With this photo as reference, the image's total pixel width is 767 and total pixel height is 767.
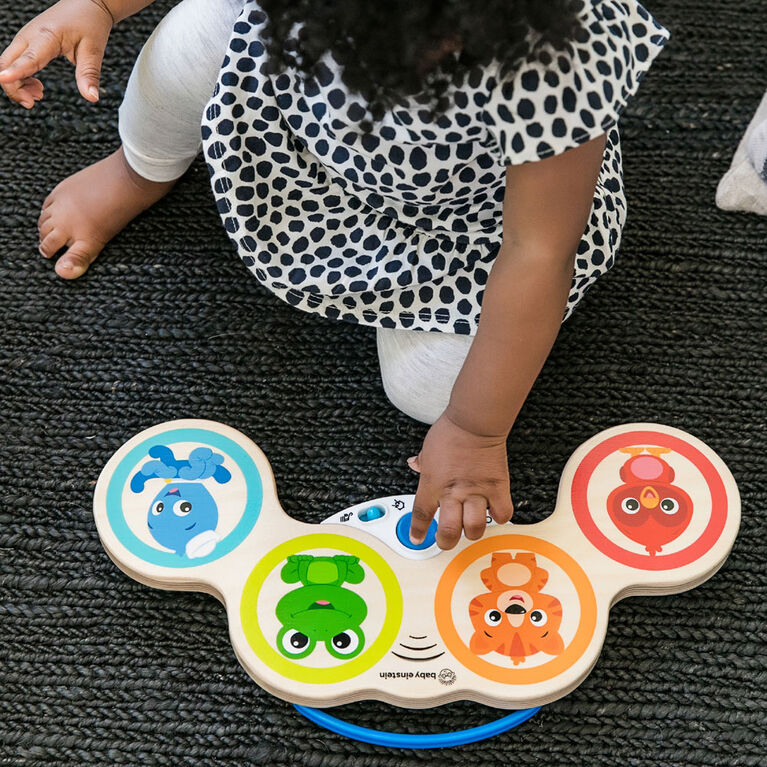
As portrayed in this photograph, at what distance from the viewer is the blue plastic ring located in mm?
587

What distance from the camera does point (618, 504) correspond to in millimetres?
645

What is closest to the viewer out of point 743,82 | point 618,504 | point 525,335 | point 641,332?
point 525,335

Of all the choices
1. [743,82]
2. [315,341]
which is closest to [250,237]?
[315,341]

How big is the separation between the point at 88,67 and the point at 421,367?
29 centimetres

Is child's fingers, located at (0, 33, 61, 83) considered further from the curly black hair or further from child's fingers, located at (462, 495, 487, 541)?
child's fingers, located at (462, 495, 487, 541)

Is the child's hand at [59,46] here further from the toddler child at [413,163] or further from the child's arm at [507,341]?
the child's arm at [507,341]

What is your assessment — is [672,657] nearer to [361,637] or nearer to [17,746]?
[361,637]

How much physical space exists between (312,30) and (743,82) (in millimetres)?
552

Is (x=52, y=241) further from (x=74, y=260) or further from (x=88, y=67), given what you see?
(x=88, y=67)

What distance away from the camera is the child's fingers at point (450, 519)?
1.91 feet

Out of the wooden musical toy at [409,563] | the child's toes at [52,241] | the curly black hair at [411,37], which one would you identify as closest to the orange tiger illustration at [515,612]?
the wooden musical toy at [409,563]

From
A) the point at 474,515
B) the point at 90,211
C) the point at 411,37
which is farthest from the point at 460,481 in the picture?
the point at 90,211

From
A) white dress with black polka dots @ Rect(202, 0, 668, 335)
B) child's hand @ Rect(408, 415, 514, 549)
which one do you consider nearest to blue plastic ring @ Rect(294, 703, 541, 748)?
child's hand @ Rect(408, 415, 514, 549)

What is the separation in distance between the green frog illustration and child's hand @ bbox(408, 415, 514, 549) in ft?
0.22
